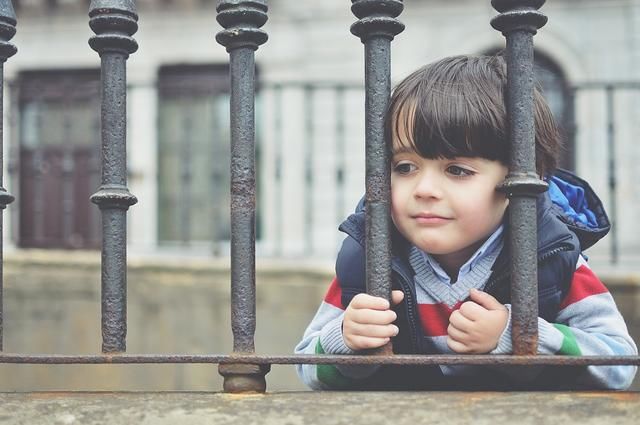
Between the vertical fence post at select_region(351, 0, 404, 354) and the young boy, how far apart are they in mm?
48

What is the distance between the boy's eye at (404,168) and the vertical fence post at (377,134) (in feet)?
0.53

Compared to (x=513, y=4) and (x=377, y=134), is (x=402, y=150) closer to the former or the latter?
(x=377, y=134)

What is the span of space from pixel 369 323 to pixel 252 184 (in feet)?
1.03

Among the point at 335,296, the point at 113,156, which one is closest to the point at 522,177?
the point at 335,296

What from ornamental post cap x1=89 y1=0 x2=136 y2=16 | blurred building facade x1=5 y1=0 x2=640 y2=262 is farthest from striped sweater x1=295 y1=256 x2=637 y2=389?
blurred building facade x1=5 y1=0 x2=640 y2=262

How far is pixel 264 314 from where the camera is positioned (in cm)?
Result: 509

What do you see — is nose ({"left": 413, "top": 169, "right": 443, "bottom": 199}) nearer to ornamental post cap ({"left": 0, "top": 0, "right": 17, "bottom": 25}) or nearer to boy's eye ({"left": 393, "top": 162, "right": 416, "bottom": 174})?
boy's eye ({"left": 393, "top": 162, "right": 416, "bottom": 174})

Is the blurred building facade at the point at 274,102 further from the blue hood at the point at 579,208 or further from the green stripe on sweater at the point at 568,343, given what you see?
the green stripe on sweater at the point at 568,343

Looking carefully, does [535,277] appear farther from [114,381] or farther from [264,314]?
[114,381]

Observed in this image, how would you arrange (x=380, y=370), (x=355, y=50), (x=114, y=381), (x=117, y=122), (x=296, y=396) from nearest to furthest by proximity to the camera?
(x=296, y=396) → (x=117, y=122) → (x=380, y=370) → (x=114, y=381) → (x=355, y=50)

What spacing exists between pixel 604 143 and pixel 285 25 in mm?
3797

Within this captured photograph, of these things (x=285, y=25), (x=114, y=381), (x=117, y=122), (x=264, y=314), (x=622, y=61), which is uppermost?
(x=285, y=25)

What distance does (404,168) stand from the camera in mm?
1636

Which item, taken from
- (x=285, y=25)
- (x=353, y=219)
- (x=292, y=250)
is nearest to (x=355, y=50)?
(x=285, y=25)
